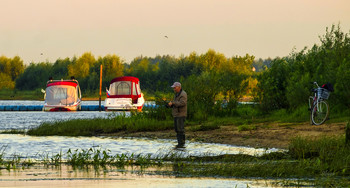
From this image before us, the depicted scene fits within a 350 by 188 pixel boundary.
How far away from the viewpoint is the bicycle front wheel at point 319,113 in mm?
22328

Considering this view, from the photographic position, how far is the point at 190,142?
69.6 feet

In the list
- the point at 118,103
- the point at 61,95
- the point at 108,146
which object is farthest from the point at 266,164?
the point at 61,95

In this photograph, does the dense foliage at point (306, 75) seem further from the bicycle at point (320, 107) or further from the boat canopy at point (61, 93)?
the boat canopy at point (61, 93)

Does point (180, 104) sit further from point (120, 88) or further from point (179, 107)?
point (120, 88)

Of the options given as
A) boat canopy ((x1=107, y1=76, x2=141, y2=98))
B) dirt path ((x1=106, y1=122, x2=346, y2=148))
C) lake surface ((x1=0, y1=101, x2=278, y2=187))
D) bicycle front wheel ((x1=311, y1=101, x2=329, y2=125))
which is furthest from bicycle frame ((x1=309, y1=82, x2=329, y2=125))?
boat canopy ((x1=107, y1=76, x2=141, y2=98))

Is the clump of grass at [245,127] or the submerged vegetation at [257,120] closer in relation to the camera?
the submerged vegetation at [257,120]

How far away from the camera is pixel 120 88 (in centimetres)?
5522

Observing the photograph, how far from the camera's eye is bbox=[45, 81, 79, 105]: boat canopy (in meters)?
55.8

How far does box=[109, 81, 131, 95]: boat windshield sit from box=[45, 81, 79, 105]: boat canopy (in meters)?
3.69

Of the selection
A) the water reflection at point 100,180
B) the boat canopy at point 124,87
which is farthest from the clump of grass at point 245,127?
the boat canopy at point 124,87

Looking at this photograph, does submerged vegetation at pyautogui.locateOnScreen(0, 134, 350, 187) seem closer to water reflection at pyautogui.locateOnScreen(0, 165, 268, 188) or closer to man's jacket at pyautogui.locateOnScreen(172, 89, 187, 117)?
water reflection at pyautogui.locateOnScreen(0, 165, 268, 188)

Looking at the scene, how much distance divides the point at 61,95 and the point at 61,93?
0.85 feet

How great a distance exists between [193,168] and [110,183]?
259cm

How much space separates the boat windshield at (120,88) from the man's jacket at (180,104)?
35.9 m
